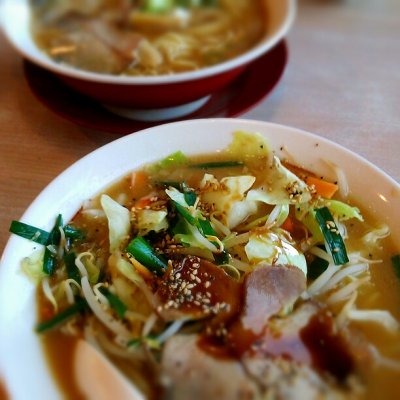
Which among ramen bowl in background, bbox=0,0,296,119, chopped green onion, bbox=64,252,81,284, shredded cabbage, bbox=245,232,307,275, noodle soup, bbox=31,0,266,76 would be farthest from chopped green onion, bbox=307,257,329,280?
noodle soup, bbox=31,0,266,76

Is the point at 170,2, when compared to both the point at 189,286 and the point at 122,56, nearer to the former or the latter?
the point at 122,56

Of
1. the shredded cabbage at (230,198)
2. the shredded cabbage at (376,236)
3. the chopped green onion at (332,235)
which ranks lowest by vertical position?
the shredded cabbage at (230,198)

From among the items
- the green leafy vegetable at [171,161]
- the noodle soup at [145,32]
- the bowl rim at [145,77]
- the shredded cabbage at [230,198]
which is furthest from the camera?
the noodle soup at [145,32]

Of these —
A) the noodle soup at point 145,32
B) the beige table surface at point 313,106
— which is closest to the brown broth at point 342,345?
the beige table surface at point 313,106

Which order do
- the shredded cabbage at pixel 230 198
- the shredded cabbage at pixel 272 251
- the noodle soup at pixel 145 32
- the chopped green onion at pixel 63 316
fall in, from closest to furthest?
1. the chopped green onion at pixel 63 316
2. the shredded cabbage at pixel 272 251
3. the shredded cabbage at pixel 230 198
4. the noodle soup at pixel 145 32

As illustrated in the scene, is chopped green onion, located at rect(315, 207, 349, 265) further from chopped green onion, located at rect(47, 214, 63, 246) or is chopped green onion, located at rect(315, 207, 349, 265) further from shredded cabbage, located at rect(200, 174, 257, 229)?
chopped green onion, located at rect(47, 214, 63, 246)

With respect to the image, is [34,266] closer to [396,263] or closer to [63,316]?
[63,316]

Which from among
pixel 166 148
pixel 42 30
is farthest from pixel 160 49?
pixel 166 148

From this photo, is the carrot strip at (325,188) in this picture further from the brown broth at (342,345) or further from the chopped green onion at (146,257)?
the chopped green onion at (146,257)
